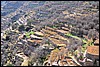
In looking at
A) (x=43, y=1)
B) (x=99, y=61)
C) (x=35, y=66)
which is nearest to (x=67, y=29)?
(x=35, y=66)

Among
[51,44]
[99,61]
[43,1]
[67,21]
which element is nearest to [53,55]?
[51,44]

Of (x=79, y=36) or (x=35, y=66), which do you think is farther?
(x=79, y=36)

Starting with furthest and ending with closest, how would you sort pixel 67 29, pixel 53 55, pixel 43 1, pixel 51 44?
pixel 43 1 → pixel 67 29 → pixel 51 44 → pixel 53 55

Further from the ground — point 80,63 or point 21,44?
point 80,63

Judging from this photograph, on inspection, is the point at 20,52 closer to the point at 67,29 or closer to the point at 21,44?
the point at 21,44

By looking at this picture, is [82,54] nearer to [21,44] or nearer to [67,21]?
[21,44]

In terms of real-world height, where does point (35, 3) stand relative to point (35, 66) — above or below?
below

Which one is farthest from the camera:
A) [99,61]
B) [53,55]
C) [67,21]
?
[67,21]

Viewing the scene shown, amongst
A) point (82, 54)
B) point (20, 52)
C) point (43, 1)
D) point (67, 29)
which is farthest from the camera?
point (43, 1)

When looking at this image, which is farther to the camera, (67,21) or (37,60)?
(67,21)
